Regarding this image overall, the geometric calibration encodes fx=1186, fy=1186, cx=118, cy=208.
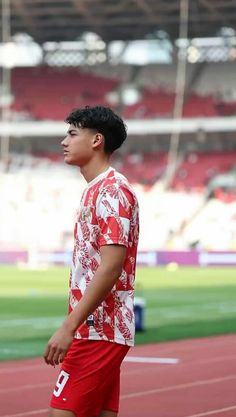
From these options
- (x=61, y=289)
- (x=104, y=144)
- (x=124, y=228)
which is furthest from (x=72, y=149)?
(x=61, y=289)

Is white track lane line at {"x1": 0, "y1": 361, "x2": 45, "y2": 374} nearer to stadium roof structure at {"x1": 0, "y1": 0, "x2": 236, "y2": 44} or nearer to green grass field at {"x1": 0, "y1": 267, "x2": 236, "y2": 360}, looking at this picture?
green grass field at {"x1": 0, "y1": 267, "x2": 236, "y2": 360}

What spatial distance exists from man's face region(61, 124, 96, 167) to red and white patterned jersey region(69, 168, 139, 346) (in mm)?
129

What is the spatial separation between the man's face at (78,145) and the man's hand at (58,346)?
2.49ft

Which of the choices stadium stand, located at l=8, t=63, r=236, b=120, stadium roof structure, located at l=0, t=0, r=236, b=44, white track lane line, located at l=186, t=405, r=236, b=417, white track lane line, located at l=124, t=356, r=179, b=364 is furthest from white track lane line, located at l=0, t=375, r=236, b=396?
stadium stand, located at l=8, t=63, r=236, b=120

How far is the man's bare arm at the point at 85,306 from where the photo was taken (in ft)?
15.3

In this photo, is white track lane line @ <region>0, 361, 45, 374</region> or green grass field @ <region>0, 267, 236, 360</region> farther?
green grass field @ <region>0, 267, 236, 360</region>

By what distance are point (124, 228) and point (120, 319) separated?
0.39 metres

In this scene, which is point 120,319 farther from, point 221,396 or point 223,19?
point 223,19

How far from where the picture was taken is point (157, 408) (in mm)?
9203

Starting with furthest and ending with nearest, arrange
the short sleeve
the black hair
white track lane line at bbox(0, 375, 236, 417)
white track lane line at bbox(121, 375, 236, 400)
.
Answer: white track lane line at bbox(121, 375, 236, 400) < white track lane line at bbox(0, 375, 236, 417) < the black hair < the short sleeve

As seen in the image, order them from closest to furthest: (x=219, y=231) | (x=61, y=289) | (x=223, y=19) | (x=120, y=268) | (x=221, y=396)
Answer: (x=120, y=268)
(x=221, y=396)
(x=61, y=289)
(x=219, y=231)
(x=223, y=19)

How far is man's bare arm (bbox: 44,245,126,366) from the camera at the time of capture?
4.66 meters

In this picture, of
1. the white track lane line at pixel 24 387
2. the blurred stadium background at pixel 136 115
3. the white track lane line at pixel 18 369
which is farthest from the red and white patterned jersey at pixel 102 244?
the blurred stadium background at pixel 136 115

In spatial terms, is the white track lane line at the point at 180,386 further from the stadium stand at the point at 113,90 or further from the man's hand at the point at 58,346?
the stadium stand at the point at 113,90
